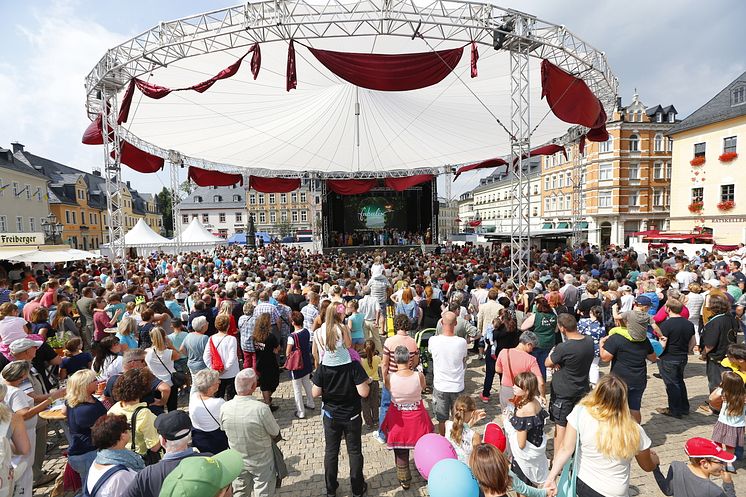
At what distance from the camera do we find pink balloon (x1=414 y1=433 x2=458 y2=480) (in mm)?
2182

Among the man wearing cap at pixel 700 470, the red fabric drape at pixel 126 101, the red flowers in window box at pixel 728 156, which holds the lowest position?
the man wearing cap at pixel 700 470

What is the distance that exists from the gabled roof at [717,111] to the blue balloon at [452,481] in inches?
1258

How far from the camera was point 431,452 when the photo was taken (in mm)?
2248

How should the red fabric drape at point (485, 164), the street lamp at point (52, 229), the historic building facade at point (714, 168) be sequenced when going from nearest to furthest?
the street lamp at point (52, 229) < the red fabric drape at point (485, 164) < the historic building facade at point (714, 168)

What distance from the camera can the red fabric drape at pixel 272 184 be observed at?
70.7 feet

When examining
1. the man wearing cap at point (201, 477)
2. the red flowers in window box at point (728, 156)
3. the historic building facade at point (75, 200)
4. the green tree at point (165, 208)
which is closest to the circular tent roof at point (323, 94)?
the man wearing cap at point (201, 477)

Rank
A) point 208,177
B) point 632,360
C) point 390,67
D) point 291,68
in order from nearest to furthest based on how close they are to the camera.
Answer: point 632,360
point 291,68
point 390,67
point 208,177

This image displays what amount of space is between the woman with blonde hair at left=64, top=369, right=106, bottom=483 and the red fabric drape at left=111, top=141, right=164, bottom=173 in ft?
44.8

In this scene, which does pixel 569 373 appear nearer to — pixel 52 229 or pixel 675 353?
pixel 675 353

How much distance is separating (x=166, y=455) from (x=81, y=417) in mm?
1195

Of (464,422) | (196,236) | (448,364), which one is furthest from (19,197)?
(464,422)

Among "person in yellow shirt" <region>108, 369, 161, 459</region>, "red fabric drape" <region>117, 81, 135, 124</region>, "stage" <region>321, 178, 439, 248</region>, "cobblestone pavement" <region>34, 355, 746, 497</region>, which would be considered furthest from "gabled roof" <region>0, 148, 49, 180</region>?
"person in yellow shirt" <region>108, 369, 161, 459</region>

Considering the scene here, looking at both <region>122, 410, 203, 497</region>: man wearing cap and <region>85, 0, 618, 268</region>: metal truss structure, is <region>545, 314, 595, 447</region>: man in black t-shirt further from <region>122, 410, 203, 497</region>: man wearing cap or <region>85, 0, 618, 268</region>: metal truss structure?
<region>85, 0, 618, 268</region>: metal truss structure

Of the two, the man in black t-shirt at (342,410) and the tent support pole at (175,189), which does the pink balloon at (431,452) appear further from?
the tent support pole at (175,189)
